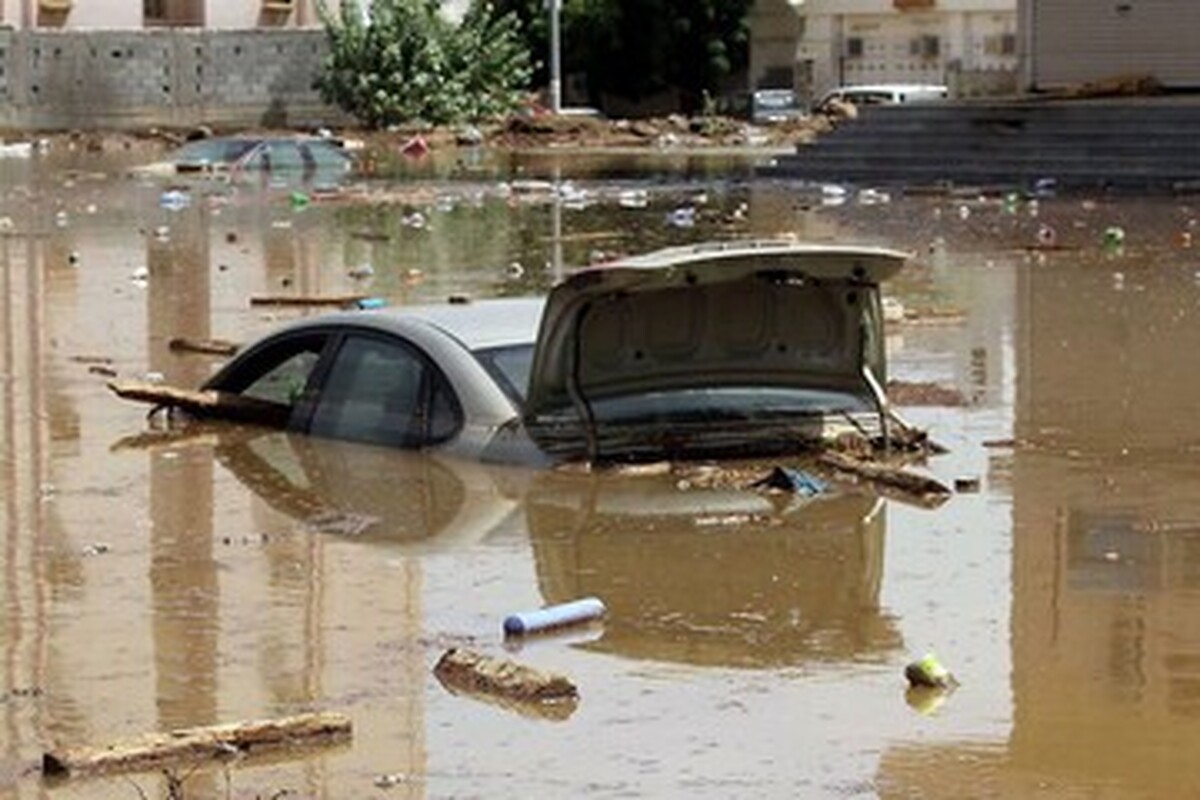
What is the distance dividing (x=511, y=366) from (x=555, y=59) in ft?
179

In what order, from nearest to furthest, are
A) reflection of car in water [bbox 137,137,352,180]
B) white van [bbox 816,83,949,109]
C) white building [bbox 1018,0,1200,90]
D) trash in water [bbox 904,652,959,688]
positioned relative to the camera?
trash in water [bbox 904,652,959,688]
white building [bbox 1018,0,1200,90]
reflection of car in water [bbox 137,137,352,180]
white van [bbox 816,83,949,109]

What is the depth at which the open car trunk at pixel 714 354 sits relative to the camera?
1303 centimetres

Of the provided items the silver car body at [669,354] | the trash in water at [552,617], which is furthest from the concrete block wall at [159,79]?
the trash in water at [552,617]

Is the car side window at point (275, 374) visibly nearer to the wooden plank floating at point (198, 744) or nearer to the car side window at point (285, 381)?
the car side window at point (285, 381)

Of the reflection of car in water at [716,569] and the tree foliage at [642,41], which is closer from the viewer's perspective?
the reflection of car in water at [716,569]

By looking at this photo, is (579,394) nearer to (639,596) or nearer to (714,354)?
(714,354)

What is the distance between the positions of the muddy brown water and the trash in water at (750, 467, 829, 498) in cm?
21

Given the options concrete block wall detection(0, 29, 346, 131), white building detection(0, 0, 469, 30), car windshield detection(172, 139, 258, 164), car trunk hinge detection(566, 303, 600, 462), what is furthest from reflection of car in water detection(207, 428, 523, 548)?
white building detection(0, 0, 469, 30)

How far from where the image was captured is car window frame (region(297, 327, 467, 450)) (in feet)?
44.1

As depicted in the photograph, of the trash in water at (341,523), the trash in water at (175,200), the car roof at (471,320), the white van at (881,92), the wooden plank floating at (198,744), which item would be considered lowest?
the trash in water at (175,200)

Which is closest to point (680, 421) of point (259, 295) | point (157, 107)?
point (259, 295)

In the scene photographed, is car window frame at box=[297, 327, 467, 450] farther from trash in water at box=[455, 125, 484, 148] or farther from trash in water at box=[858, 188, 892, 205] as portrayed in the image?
trash in water at box=[455, 125, 484, 148]

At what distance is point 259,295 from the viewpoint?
2306 centimetres

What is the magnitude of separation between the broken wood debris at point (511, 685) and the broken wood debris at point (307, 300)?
38.4ft
